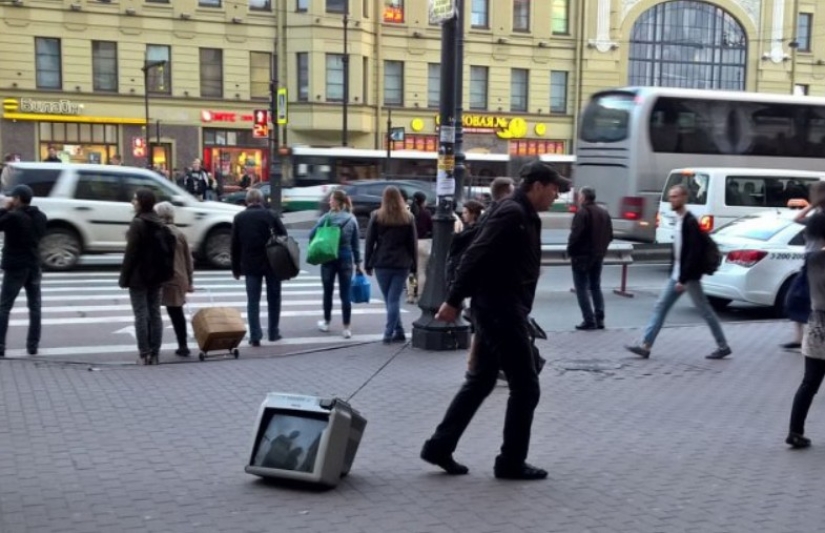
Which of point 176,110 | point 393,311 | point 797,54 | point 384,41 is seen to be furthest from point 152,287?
point 797,54

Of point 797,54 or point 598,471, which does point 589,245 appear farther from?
point 797,54

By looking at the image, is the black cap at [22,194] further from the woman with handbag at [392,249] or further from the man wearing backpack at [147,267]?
the woman with handbag at [392,249]

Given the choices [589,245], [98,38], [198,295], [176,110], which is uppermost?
[98,38]

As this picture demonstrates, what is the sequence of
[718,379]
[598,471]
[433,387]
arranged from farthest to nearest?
[718,379]
[433,387]
[598,471]

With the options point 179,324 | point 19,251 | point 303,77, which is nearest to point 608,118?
point 179,324

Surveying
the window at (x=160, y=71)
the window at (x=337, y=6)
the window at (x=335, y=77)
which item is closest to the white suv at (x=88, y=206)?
the window at (x=160, y=71)

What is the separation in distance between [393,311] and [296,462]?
523 cm

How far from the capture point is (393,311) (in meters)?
10.5

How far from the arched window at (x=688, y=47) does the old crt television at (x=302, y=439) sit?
49.6m

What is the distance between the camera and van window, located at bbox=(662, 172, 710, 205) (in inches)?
714

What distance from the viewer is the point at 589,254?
11867 mm

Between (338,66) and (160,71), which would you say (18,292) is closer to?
(160,71)

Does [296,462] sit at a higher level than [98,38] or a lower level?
lower

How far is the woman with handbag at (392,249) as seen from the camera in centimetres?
1048
